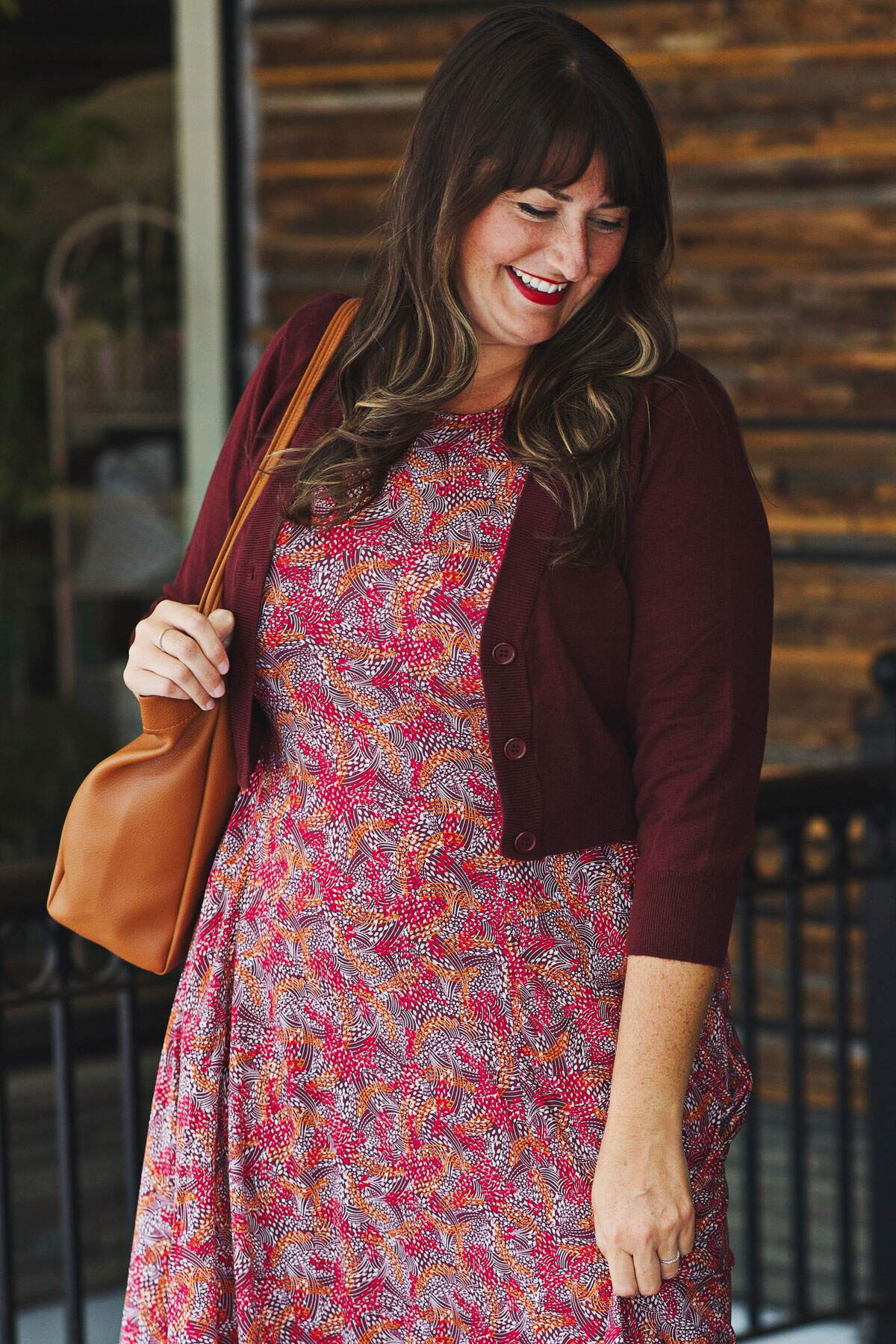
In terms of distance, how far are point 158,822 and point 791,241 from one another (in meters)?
2.85

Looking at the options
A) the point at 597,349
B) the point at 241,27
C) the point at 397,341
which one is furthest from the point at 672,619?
the point at 241,27

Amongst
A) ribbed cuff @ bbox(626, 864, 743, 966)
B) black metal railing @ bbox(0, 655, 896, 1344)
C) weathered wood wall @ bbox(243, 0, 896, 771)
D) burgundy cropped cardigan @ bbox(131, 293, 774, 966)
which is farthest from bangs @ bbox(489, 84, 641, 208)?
weathered wood wall @ bbox(243, 0, 896, 771)

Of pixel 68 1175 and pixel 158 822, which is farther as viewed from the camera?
pixel 68 1175

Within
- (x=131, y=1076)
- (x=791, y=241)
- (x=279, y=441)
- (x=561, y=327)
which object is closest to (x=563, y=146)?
(x=561, y=327)

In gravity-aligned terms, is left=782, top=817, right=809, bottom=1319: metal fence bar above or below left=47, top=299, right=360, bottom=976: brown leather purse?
below

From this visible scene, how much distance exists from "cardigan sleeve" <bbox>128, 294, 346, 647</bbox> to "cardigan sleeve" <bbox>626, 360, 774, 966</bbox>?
1.19 ft

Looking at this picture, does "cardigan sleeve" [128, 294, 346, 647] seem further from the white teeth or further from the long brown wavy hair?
the white teeth

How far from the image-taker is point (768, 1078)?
158 inches

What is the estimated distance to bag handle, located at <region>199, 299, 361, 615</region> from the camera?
1422 millimetres

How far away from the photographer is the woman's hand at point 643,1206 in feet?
4.16

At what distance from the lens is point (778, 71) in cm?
371

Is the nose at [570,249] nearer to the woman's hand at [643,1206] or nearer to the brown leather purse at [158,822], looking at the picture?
the brown leather purse at [158,822]

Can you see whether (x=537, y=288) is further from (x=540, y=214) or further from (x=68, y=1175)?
(x=68, y=1175)

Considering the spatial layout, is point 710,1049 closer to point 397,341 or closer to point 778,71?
point 397,341
